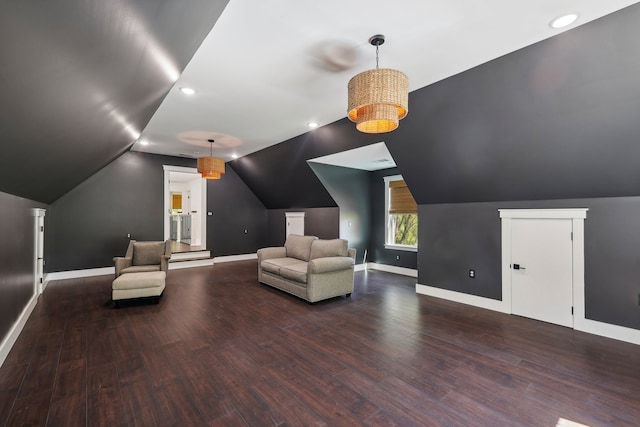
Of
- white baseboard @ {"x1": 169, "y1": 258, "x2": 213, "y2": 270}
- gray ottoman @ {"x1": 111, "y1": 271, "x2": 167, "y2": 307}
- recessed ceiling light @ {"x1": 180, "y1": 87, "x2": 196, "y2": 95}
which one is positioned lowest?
white baseboard @ {"x1": 169, "y1": 258, "x2": 213, "y2": 270}

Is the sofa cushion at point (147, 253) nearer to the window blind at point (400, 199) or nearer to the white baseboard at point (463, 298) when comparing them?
→ the white baseboard at point (463, 298)

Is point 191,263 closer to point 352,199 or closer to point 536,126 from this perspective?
point 352,199

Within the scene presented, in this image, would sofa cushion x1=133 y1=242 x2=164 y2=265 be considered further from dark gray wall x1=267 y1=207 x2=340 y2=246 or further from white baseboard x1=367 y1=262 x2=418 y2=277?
white baseboard x1=367 y1=262 x2=418 y2=277

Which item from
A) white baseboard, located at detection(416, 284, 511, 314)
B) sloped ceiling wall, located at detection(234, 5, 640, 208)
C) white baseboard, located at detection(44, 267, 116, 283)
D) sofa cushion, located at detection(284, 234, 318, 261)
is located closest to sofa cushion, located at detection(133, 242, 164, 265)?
white baseboard, located at detection(44, 267, 116, 283)

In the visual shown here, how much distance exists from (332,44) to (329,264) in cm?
293

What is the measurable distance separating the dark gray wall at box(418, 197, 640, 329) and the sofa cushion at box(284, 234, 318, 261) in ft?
6.56

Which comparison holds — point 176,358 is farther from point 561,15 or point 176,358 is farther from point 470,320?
point 561,15

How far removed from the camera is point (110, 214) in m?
6.40

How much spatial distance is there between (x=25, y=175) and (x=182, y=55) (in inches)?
75.4

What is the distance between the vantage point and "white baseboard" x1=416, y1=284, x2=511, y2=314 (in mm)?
4012

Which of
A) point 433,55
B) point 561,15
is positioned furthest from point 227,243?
point 561,15

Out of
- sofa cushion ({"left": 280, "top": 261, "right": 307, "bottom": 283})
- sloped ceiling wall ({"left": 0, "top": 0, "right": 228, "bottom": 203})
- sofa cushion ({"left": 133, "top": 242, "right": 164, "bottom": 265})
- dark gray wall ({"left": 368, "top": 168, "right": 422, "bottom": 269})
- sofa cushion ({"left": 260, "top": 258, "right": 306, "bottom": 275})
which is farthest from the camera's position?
dark gray wall ({"left": 368, "top": 168, "right": 422, "bottom": 269})

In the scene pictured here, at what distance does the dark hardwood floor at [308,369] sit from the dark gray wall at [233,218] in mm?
4072

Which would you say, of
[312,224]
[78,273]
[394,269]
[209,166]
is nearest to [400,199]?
[394,269]
